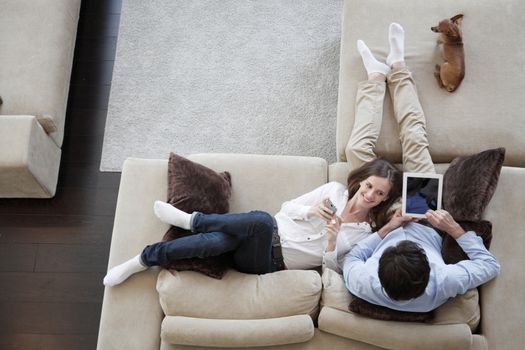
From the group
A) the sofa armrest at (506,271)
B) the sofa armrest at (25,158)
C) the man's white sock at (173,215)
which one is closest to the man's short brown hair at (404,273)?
the sofa armrest at (506,271)

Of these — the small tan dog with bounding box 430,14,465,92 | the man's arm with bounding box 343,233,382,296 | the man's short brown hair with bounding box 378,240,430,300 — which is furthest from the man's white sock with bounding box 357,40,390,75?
the man's short brown hair with bounding box 378,240,430,300

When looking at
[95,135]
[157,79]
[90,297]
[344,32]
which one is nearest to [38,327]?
[90,297]

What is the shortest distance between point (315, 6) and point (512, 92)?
132 centimetres

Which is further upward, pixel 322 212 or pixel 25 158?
pixel 25 158

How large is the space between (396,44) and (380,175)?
697mm

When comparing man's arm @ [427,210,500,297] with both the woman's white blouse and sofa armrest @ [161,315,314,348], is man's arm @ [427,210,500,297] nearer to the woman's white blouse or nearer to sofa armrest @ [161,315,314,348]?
the woman's white blouse

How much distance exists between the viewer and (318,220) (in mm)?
2256

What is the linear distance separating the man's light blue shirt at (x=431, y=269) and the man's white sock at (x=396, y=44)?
2.69ft

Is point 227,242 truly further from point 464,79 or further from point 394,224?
point 464,79

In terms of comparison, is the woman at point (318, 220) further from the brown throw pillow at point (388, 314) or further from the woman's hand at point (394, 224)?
the brown throw pillow at point (388, 314)

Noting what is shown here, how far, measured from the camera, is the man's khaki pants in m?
2.33

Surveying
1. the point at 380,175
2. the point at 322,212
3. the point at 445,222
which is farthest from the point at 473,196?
the point at 322,212

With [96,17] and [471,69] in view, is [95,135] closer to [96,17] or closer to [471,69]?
[96,17]

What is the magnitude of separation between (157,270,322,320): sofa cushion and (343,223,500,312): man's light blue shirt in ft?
0.59
